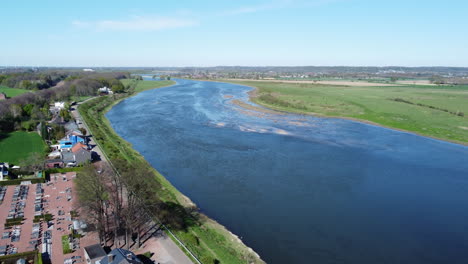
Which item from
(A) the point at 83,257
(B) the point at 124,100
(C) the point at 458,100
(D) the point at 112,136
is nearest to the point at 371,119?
(C) the point at 458,100

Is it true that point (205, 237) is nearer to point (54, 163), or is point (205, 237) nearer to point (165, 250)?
point (165, 250)

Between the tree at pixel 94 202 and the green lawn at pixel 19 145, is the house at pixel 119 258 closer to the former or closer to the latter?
the tree at pixel 94 202

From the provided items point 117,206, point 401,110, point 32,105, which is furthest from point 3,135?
point 401,110

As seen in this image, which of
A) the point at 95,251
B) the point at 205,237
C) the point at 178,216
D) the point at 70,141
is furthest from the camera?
the point at 70,141

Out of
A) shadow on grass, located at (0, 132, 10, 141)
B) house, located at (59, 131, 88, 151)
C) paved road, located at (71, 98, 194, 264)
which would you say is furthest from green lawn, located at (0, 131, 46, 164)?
paved road, located at (71, 98, 194, 264)

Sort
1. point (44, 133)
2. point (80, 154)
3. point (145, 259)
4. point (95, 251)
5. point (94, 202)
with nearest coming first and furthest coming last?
1. point (95, 251)
2. point (145, 259)
3. point (94, 202)
4. point (80, 154)
5. point (44, 133)

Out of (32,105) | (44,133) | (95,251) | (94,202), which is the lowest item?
(95,251)

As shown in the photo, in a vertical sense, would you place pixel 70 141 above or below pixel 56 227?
above

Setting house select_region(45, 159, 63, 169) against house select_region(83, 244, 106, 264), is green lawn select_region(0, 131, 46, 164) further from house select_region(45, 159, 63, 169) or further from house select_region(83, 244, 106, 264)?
house select_region(83, 244, 106, 264)

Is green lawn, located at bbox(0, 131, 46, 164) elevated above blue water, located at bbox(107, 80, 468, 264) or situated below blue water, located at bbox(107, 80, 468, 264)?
above
